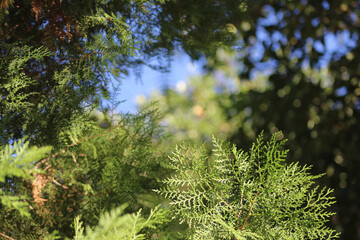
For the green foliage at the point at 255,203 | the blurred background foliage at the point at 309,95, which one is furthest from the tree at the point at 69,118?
the blurred background foliage at the point at 309,95

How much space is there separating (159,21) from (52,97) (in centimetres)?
22

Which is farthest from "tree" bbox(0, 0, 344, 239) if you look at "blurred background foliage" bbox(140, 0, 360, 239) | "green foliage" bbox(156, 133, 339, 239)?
"blurred background foliage" bbox(140, 0, 360, 239)

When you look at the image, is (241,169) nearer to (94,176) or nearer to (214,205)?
(214,205)

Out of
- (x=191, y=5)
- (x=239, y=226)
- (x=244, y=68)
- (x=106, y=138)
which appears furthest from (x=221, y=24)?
(x=244, y=68)

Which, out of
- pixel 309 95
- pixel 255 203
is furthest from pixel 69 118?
pixel 309 95

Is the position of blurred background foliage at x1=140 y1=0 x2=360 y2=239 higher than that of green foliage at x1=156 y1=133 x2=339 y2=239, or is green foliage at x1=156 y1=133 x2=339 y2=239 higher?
green foliage at x1=156 y1=133 x2=339 y2=239

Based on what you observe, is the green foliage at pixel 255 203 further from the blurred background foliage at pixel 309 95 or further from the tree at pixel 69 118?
the blurred background foliage at pixel 309 95

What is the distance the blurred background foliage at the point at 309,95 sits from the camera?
4.14 feet

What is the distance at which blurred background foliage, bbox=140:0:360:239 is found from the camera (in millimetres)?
1261

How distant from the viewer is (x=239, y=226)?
31 centimetres

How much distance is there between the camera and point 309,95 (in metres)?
1.29

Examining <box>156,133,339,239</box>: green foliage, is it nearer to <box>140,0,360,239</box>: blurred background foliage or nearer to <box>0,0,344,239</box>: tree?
<box>0,0,344,239</box>: tree

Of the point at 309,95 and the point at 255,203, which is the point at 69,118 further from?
the point at 309,95

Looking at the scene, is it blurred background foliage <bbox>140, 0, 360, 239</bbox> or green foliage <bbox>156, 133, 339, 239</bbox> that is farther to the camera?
blurred background foliage <bbox>140, 0, 360, 239</bbox>
